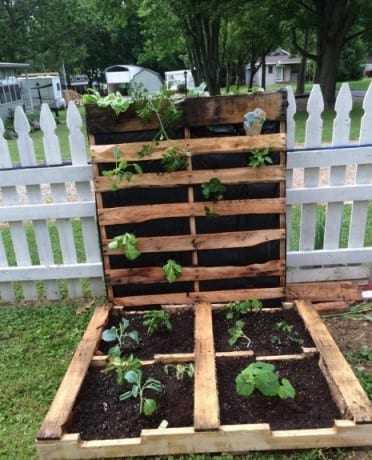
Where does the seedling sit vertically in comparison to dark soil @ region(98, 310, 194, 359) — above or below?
above

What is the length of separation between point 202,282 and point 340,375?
118 centimetres

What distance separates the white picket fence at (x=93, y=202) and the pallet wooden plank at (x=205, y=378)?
104 centimetres

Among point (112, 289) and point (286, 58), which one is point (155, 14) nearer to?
point (112, 289)

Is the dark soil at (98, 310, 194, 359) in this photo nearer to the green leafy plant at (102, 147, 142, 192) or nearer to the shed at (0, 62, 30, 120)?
the green leafy plant at (102, 147, 142, 192)

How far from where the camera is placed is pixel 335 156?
10.0 feet

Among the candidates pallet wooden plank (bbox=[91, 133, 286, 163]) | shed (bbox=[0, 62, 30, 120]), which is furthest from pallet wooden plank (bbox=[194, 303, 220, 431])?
shed (bbox=[0, 62, 30, 120])

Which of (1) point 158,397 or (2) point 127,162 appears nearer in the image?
(1) point 158,397

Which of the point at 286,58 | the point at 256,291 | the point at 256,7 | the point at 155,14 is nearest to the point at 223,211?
the point at 256,291

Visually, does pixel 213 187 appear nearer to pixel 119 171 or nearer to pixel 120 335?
pixel 119 171

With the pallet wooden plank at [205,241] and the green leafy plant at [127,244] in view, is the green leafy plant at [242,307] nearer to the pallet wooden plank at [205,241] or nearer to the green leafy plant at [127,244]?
the pallet wooden plank at [205,241]

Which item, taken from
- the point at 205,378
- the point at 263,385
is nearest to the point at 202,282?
the point at 205,378

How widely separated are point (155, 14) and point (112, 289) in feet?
60.3

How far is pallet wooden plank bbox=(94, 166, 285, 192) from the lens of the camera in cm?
283

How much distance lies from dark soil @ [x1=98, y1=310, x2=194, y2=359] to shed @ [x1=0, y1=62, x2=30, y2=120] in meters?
19.0
